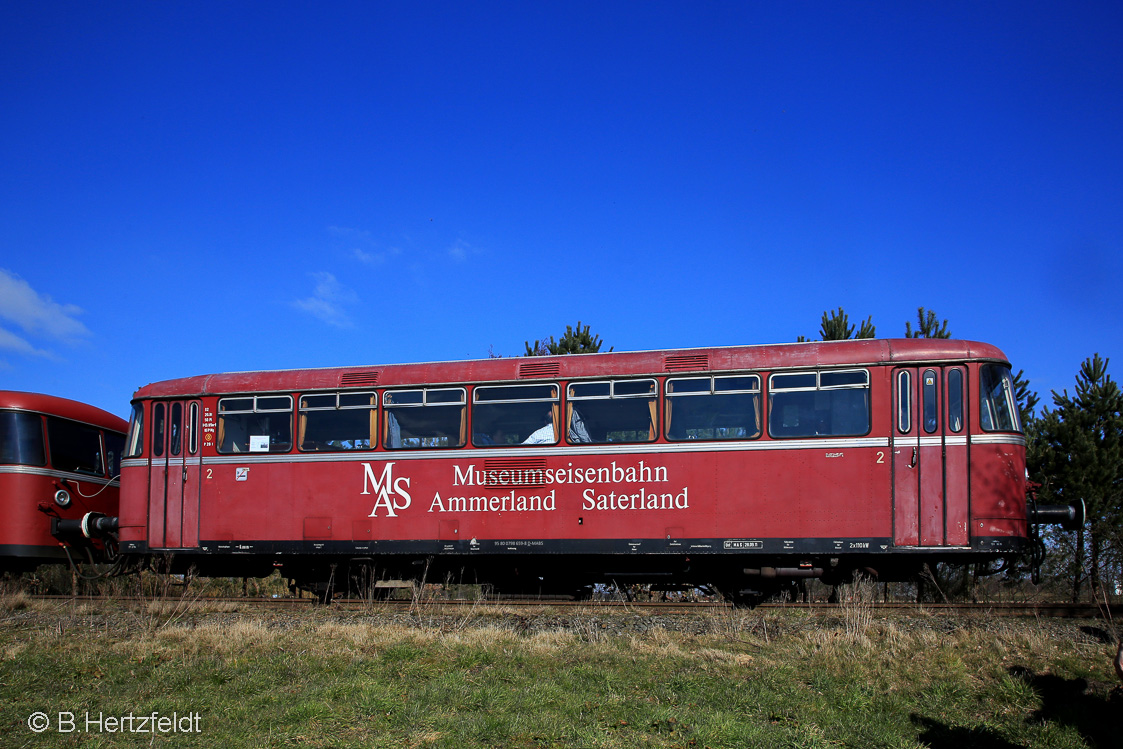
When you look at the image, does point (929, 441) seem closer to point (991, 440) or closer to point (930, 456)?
point (930, 456)

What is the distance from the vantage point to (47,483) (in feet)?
45.5

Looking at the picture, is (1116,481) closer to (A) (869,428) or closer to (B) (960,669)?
(A) (869,428)

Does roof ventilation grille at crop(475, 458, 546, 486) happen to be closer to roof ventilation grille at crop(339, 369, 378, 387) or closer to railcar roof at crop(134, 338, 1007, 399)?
railcar roof at crop(134, 338, 1007, 399)

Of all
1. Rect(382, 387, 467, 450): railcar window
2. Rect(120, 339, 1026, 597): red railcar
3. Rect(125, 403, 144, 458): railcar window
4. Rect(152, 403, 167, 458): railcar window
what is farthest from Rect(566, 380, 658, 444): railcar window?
Rect(125, 403, 144, 458): railcar window

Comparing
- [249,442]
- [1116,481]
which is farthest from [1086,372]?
[249,442]

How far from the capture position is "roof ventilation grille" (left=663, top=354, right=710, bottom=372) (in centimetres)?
1080

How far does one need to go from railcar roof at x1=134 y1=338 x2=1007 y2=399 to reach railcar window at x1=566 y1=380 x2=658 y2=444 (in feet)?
0.64

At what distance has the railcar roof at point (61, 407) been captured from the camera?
1379cm

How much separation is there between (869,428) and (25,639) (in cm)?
1029

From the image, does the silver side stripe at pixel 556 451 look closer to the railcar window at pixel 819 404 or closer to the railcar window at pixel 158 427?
the railcar window at pixel 819 404

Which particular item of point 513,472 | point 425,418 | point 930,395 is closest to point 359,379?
point 425,418

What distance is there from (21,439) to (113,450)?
1966 mm

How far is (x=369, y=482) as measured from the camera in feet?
38.1

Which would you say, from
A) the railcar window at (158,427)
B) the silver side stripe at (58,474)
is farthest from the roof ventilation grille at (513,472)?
the silver side stripe at (58,474)
